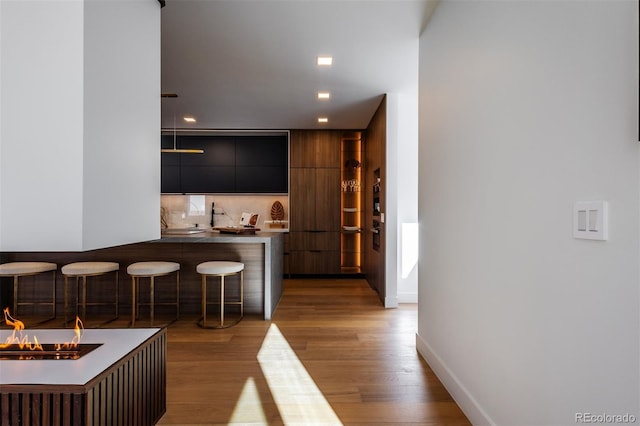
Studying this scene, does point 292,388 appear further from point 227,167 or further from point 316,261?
point 227,167

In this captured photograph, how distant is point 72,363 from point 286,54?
3.08 m

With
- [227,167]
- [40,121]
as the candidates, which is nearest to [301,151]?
[227,167]

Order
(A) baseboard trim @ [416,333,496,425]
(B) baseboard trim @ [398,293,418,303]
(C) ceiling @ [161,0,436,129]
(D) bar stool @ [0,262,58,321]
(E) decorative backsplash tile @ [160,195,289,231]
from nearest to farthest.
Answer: (A) baseboard trim @ [416,333,496,425]
(C) ceiling @ [161,0,436,129]
(D) bar stool @ [0,262,58,321]
(B) baseboard trim @ [398,293,418,303]
(E) decorative backsplash tile @ [160,195,289,231]

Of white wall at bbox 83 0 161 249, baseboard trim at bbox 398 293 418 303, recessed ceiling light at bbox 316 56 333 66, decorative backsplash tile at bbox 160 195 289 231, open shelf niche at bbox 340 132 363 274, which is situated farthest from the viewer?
decorative backsplash tile at bbox 160 195 289 231

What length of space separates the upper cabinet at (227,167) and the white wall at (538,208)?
4.70m

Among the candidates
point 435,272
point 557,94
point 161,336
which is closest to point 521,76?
point 557,94

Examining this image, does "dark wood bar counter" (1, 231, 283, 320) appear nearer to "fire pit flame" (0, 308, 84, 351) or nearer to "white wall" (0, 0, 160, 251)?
"fire pit flame" (0, 308, 84, 351)

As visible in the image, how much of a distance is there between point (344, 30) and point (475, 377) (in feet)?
9.12

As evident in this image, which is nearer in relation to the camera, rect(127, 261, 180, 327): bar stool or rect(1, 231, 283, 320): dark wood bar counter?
rect(127, 261, 180, 327): bar stool

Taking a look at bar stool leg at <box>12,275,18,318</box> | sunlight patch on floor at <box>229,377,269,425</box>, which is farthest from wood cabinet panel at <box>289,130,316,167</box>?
sunlight patch on floor at <box>229,377,269,425</box>

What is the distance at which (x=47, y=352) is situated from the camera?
1677 mm

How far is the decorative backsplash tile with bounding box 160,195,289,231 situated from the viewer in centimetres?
729

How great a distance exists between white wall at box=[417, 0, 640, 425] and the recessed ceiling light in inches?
52.4

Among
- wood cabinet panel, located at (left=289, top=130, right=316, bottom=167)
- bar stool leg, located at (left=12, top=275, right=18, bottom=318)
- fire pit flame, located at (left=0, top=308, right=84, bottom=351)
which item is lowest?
bar stool leg, located at (left=12, top=275, right=18, bottom=318)
